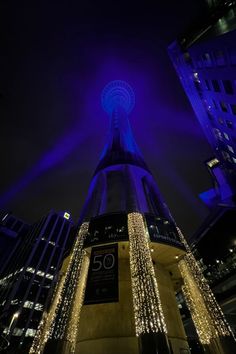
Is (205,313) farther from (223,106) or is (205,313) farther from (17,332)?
(17,332)

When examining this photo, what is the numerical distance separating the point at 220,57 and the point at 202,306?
2481 cm

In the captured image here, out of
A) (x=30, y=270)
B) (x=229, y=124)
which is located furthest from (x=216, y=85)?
(x=30, y=270)

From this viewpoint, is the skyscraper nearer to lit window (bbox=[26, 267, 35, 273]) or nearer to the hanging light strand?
the hanging light strand

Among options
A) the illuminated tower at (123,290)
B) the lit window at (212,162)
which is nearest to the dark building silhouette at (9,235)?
the illuminated tower at (123,290)

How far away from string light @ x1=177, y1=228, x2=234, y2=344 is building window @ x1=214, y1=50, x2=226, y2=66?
64.9 feet

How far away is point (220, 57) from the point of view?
22.0m

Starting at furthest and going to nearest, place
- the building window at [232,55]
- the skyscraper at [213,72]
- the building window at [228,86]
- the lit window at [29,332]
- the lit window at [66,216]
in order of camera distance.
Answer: the lit window at [66,216] < the lit window at [29,332] < the building window at [228,86] < the skyscraper at [213,72] < the building window at [232,55]

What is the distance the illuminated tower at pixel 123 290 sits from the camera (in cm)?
1133

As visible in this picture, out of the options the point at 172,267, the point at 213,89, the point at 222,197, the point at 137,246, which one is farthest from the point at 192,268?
the point at 222,197

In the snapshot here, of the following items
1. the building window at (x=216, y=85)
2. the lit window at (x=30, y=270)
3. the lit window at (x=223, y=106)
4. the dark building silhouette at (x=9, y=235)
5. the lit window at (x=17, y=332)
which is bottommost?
the lit window at (x=17, y=332)

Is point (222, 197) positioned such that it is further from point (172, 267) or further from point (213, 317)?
point (213, 317)

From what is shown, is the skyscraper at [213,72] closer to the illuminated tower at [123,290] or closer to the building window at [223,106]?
the building window at [223,106]

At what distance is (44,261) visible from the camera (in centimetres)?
6681

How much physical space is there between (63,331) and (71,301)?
1.73 m
